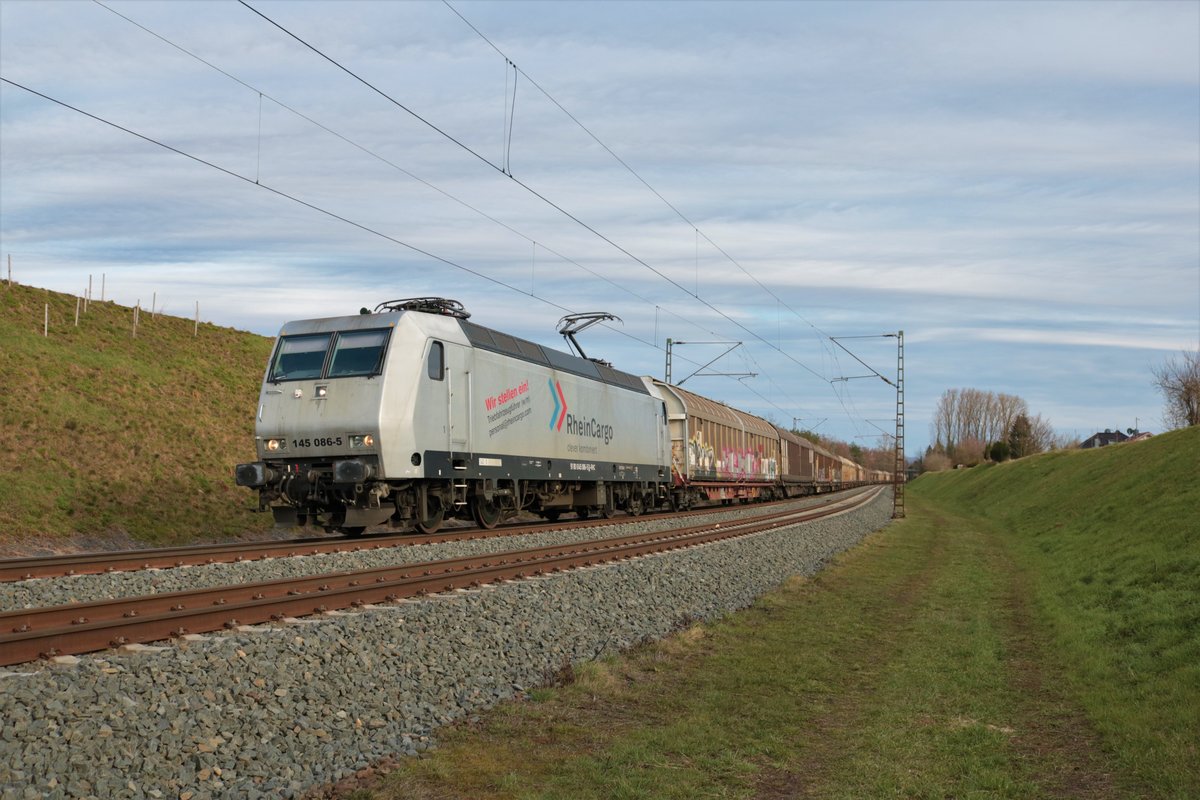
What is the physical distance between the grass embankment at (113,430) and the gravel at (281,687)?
37.4 ft

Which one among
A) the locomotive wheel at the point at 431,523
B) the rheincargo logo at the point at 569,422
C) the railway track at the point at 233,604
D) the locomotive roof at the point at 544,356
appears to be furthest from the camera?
the rheincargo logo at the point at 569,422

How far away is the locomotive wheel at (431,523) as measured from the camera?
1872 cm

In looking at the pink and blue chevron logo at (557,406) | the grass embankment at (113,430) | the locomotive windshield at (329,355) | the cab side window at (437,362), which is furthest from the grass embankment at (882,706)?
the grass embankment at (113,430)

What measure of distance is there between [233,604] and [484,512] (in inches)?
466

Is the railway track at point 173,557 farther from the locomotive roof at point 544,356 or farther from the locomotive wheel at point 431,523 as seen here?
the locomotive roof at point 544,356

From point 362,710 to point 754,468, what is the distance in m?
39.0

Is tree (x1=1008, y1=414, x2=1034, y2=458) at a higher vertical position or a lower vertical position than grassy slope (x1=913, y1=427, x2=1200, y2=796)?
higher

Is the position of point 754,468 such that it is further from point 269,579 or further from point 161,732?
point 161,732

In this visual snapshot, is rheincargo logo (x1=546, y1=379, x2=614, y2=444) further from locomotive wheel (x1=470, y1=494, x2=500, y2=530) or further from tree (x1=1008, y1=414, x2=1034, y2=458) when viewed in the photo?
tree (x1=1008, y1=414, x2=1034, y2=458)

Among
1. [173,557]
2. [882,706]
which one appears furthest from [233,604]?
[882,706]

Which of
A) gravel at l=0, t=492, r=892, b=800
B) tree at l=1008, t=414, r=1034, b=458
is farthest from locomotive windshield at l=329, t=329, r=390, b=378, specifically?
tree at l=1008, t=414, r=1034, b=458

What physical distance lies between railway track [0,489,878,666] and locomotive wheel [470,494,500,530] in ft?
16.6

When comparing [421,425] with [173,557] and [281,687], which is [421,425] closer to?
[173,557]

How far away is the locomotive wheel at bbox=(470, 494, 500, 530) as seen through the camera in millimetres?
20641
